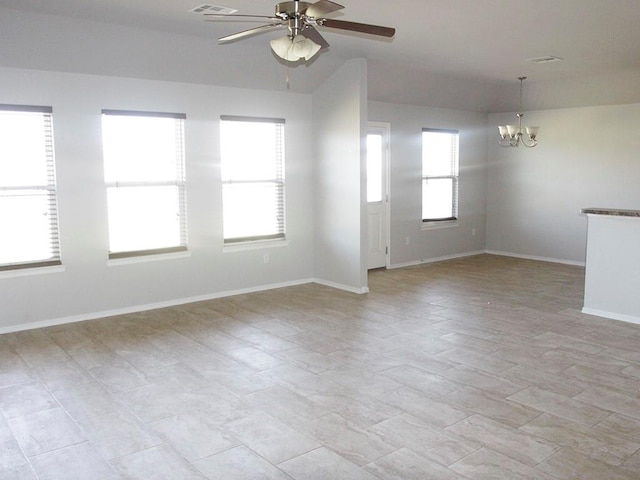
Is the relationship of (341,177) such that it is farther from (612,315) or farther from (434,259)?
(612,315)

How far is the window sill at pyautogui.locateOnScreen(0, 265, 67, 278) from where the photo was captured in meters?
5.11

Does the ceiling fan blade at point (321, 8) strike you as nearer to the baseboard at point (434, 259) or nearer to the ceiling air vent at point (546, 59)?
the ceiling air vent at point (546, 59)

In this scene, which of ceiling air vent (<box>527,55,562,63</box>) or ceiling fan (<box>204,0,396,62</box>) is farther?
ceiling air vent (<box>527,55,562,63</box>)

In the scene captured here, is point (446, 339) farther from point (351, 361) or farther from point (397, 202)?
point (397, 202)

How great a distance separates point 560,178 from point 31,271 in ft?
24.7

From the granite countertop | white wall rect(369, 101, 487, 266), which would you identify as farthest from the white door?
the granite countertop

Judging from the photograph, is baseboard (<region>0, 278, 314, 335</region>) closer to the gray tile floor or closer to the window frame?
the gray tile floor

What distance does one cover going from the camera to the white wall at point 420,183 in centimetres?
839

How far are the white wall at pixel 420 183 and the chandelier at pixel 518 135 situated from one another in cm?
60

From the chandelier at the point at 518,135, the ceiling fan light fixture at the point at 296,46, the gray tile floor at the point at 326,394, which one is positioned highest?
the ceiling fan light fixture at the point at 296,46

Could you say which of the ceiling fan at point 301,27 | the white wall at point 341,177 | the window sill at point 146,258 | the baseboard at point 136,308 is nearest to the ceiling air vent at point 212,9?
the ceiling fan at point 301,27

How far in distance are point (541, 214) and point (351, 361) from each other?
5965 millimetres

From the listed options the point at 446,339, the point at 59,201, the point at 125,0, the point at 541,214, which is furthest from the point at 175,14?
the point at 541,214

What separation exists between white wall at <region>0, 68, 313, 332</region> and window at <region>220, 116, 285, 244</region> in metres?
0.12
